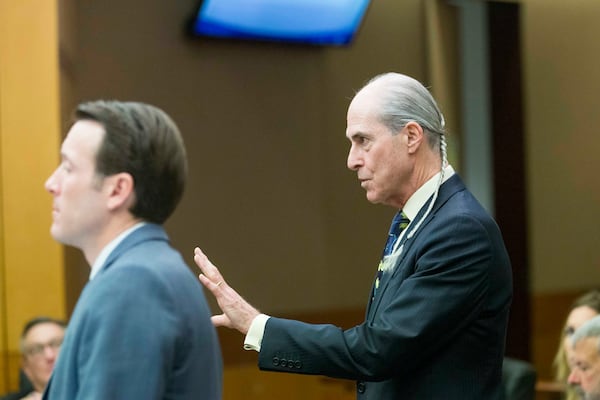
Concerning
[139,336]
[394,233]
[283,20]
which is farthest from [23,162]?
[139,336]

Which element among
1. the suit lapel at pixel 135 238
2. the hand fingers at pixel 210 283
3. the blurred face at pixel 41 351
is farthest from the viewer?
the blurred face at pixel 41 351

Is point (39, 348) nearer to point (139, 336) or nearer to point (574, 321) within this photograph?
point (574, 321)

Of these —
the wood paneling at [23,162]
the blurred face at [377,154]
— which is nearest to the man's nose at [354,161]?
the blurred face at [377,154]

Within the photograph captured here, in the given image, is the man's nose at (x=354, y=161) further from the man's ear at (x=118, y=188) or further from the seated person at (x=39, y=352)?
the seated person at (x=39, y=352)

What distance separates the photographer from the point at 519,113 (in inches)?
276

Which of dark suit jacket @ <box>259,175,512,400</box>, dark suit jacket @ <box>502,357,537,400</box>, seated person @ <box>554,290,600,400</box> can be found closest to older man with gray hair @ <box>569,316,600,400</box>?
seated person @ <box>554,290,600,400</box>

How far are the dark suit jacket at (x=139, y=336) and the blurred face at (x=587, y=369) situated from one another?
192cm

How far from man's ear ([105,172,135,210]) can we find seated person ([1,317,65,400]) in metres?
2.43

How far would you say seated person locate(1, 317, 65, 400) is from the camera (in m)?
3.94

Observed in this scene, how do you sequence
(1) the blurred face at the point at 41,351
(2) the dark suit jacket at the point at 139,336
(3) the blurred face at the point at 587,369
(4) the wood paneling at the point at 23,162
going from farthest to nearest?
1. (4) the wood paneling at the point at 23,162
2. (1) the blurred face at the point at 41,351
3. (3) the blurred face at the point at 587,369
4. (2) the dark suit jacket at the point at 139,336

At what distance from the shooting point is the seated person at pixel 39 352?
3.94 meters

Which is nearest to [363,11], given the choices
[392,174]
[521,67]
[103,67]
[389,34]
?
[389,34]

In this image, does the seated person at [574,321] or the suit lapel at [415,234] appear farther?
the seated person at [574,321]

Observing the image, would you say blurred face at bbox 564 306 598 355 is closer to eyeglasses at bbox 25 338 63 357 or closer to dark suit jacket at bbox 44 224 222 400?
eyeglasses at bbox 25 338 63 357
